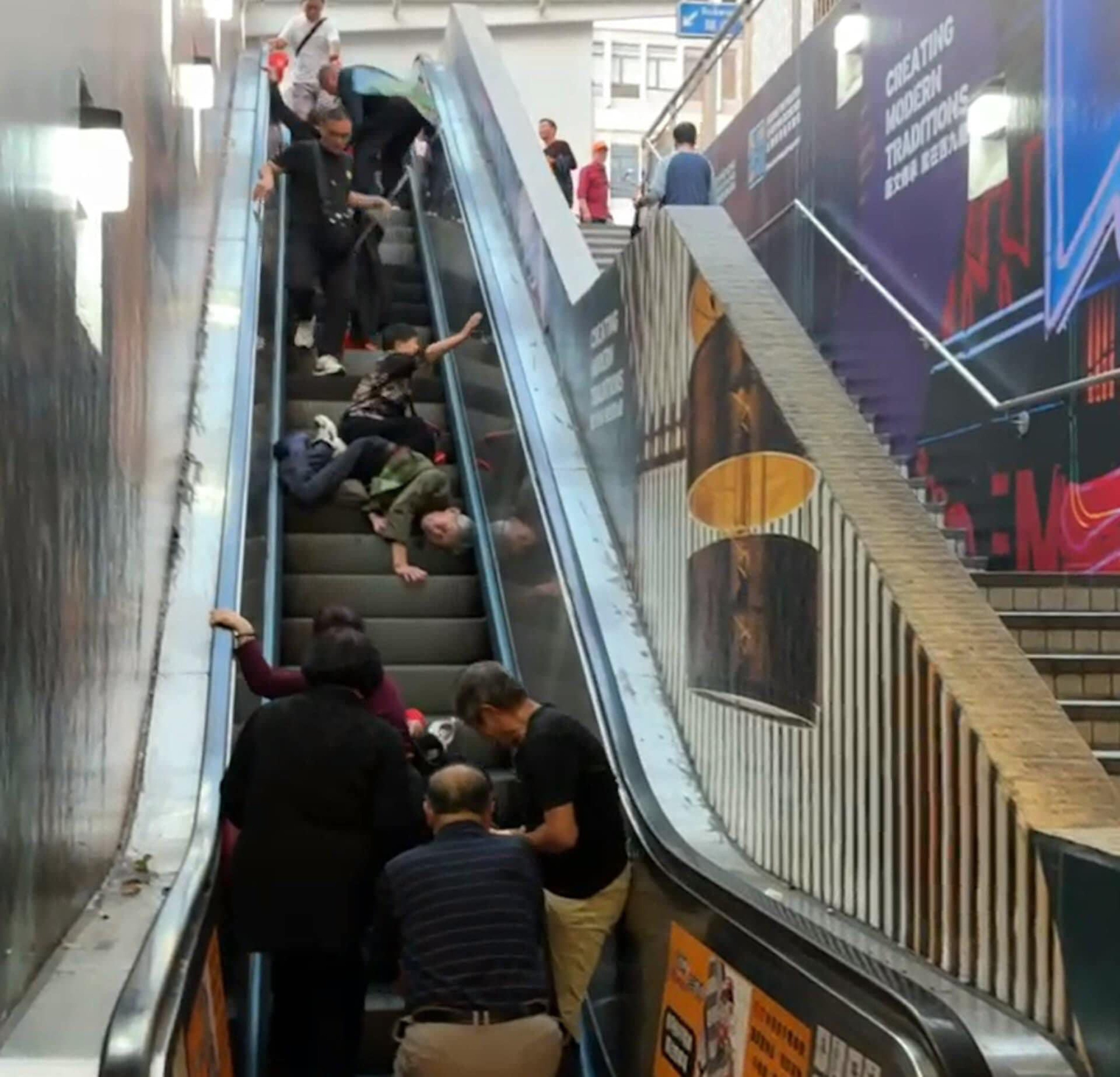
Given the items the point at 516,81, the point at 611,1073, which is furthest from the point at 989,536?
the point at 516,81

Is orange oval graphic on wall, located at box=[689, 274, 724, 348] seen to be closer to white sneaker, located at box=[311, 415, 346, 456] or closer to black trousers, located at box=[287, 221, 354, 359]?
white sneaker, located at box=[311, 415, 346, 456]

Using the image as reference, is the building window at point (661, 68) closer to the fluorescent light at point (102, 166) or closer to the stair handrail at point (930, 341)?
the stair handrail at point (930, 341)

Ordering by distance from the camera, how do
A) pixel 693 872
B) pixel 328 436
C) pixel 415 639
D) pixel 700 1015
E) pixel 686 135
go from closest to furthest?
pixel 700 1015 < pixel 693 872 < pixel 415 639 < pixel 328 436 < pixel 686 135

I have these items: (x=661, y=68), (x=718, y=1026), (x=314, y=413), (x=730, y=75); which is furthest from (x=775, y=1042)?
(x=661, y=68)

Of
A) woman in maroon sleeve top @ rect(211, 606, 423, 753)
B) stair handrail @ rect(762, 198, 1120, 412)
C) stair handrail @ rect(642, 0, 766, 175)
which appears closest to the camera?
woman in maroon sleeve top @ rect(211, 606, 423, 753)

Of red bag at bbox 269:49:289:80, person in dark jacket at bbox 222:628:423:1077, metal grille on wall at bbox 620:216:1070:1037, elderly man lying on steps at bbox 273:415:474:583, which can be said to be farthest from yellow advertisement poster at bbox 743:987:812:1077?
red bag at bbox 269:49:289:80

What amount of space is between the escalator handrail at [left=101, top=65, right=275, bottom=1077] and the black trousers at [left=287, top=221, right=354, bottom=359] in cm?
38

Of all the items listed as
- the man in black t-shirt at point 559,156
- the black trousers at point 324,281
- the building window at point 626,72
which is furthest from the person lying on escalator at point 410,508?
the building window at point 626,72

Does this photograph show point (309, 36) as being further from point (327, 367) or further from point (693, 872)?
point (693, 872)

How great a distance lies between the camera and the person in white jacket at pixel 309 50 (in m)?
10.1

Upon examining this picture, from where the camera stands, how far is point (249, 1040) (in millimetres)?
4234

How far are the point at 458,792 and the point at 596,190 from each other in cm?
1248

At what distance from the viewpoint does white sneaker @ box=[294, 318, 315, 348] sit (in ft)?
27.0

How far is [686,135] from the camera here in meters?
9.91
